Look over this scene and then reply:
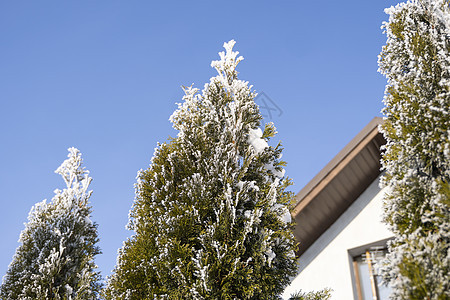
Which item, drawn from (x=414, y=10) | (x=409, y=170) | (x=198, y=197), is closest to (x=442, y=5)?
(x=414, y=10)

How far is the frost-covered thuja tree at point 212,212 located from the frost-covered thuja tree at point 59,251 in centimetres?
124

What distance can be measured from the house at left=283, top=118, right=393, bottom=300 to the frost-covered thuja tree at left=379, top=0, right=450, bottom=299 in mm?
3938

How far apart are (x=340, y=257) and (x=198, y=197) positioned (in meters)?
5.39

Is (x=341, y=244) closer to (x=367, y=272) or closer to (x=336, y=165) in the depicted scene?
(x=367, y=272)

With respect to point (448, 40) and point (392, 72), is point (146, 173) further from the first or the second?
point (448, 40)

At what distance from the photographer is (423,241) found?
4953 millimetres

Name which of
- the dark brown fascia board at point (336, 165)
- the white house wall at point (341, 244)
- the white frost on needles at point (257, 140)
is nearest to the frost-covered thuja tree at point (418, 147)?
the white frost on needles at point (257, 140)

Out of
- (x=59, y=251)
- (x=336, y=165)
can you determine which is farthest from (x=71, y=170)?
(x=336, y=165)

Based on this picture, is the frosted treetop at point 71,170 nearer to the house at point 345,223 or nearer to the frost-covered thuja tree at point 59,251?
the frost-covered thuja tree at point 59,251

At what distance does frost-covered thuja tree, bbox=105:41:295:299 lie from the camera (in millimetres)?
6555

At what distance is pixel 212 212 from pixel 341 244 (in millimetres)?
5040

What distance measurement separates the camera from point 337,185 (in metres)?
10.4

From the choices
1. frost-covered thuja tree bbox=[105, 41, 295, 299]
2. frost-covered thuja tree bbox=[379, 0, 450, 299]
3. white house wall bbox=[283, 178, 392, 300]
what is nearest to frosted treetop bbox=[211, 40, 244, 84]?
frost-covered thuja tree bbox=[105, 41, 295, 299]

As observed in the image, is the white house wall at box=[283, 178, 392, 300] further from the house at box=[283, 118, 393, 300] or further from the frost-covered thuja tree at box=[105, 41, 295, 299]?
the frost-covered thuja tree at box=[105, 41, 295, 299]
